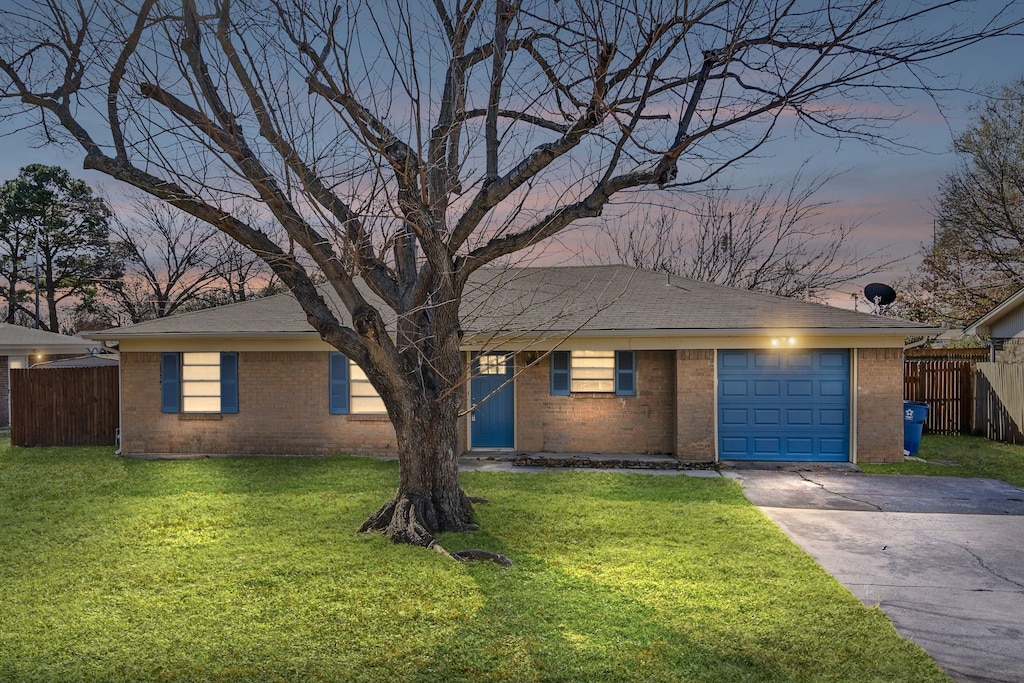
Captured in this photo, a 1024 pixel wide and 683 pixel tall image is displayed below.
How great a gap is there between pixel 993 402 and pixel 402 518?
→ 1517 cm

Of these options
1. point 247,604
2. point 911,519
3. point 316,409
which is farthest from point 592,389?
point 247,604

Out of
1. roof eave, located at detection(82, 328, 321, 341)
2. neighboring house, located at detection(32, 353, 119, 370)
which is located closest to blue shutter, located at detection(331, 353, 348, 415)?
roof eave, located at detection(82, 328, 321, 341)

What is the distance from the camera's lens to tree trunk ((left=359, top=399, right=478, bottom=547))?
312 inches

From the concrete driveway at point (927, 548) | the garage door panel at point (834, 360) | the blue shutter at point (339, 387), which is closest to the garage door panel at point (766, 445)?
the concrete driveway at point (927, 548)

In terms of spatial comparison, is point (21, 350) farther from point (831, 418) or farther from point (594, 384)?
point (831, 418)

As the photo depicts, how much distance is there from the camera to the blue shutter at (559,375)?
14.0 metres

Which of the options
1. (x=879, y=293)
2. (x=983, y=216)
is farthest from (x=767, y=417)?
(x=983, y=216)

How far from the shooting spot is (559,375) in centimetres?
1398

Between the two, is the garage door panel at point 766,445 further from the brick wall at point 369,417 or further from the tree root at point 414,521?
the tree root at point 414,521

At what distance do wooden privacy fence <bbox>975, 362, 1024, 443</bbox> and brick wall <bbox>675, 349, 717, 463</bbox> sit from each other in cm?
781

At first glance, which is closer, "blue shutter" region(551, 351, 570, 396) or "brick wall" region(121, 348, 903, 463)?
"brick wall" region(121, 348, 903, 463)

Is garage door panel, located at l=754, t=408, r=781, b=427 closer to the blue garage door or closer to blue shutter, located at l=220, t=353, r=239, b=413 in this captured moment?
the blue garage door

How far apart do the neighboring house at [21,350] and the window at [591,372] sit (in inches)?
615

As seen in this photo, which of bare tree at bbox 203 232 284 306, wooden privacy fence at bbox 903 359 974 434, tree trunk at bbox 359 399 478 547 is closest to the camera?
tree trunk at bbox 359 399 478 547
